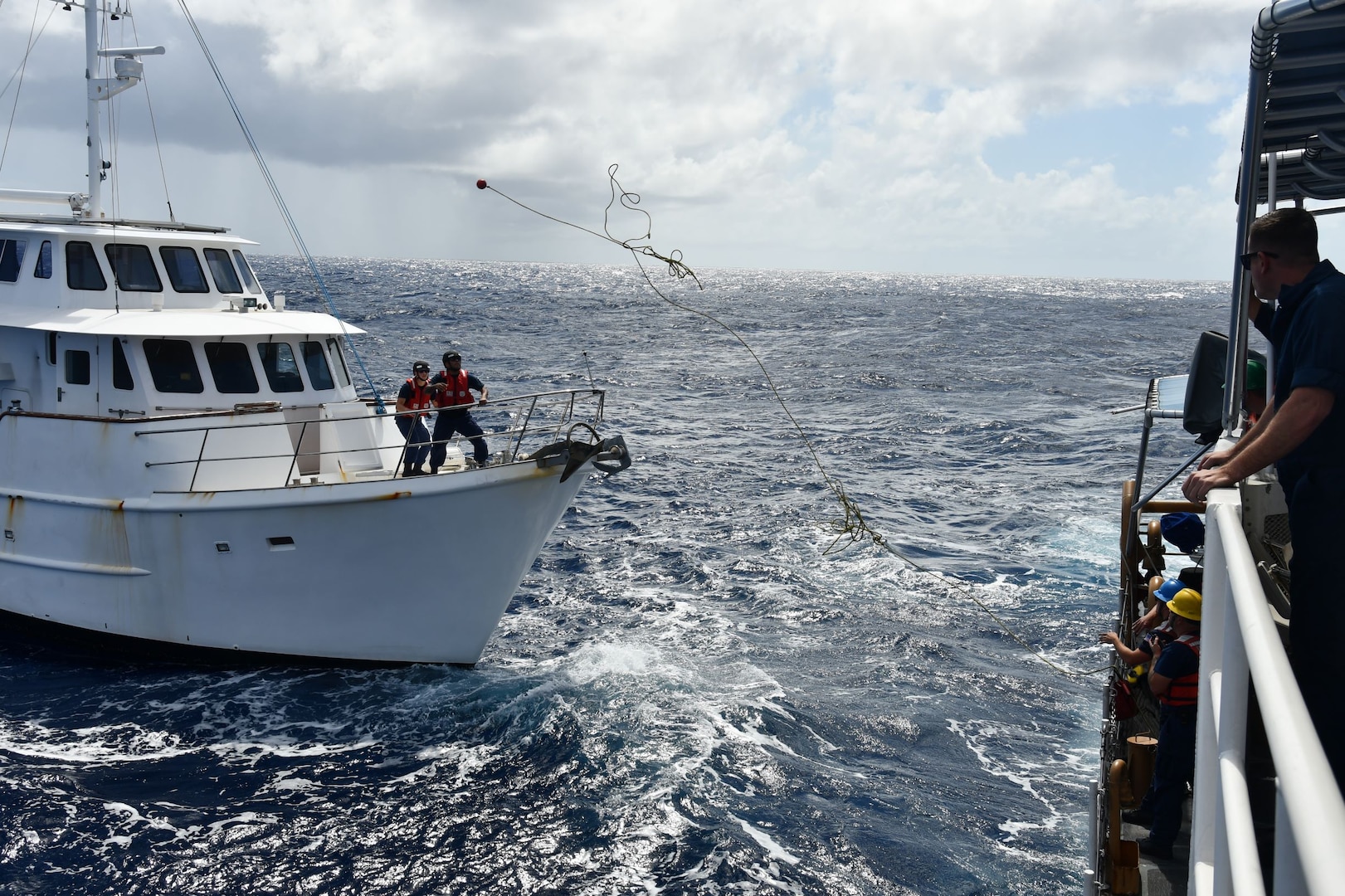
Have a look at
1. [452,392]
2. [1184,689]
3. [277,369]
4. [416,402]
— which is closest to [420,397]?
[416,402]

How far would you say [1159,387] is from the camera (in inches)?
362

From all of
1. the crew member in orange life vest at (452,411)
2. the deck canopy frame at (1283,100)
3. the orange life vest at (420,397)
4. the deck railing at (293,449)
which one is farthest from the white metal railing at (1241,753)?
the orange life vest at (420,397)

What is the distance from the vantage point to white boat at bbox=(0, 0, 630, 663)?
35.5ft

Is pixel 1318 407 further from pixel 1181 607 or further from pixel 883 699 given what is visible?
pixel 883 699

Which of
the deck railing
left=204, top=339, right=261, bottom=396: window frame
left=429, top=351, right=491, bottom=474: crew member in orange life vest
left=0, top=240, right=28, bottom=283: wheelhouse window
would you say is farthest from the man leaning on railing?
left=0, top=240, right=28, bottom=283: wheelhouse window

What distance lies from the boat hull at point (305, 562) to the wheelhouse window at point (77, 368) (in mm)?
1446

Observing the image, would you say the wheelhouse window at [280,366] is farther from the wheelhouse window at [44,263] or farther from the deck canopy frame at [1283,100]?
the deck canopy frame at [1283,100]

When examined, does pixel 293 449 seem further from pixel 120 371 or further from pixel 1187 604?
pixel 1187 604

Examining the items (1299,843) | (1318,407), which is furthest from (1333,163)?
(1299,843)

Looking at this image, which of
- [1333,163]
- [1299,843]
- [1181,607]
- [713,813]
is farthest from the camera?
[713,813]

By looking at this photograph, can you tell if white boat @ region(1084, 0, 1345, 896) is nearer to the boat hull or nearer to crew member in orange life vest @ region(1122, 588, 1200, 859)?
crew member in orange life vest @ region(1122, 588, 1200, 859)

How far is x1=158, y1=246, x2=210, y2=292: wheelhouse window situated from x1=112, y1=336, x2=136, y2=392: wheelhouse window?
1.42 m

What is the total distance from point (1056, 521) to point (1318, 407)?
53.3 ft

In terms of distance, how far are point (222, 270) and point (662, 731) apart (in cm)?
840
